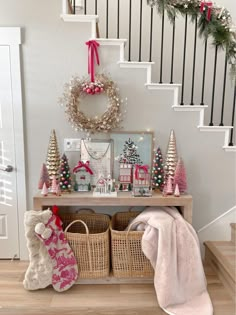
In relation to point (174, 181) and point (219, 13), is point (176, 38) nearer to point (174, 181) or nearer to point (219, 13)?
point (219, 13)

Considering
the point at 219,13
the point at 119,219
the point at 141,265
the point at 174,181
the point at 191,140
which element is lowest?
the point at 141,265

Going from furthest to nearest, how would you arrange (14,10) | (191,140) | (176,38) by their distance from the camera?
(176,38)
(191,140)
(14,10)

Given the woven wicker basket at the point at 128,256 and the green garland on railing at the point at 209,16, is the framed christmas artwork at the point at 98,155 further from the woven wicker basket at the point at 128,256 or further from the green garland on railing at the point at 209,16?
the green garland on railing at the point at 209,16

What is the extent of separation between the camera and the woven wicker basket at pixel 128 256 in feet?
7.29

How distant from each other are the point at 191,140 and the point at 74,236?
1.35 metres

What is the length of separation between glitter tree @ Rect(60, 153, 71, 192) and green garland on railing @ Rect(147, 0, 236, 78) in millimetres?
1527

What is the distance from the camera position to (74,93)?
2.39m

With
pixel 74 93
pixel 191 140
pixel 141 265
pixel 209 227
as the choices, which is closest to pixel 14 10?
pixel 74 93

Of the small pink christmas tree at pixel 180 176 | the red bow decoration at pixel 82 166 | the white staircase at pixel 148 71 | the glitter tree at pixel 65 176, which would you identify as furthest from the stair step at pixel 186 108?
the glitter tree at pixel 65 176

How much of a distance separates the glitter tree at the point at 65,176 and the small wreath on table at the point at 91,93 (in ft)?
1.16

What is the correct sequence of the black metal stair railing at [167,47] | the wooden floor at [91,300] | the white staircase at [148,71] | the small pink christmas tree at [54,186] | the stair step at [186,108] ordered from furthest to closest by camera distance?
the black metal stair railing at [167,47] < the stair step at [186,108] < the white staircase at [148,71] < the small pink christmas tree at [54,186] < the wooden floor at [91,300]

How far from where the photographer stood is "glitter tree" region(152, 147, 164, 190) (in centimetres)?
243

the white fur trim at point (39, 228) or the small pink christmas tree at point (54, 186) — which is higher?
the small pink christmas tree at point (54, 186)

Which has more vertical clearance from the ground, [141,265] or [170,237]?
[170,237]
